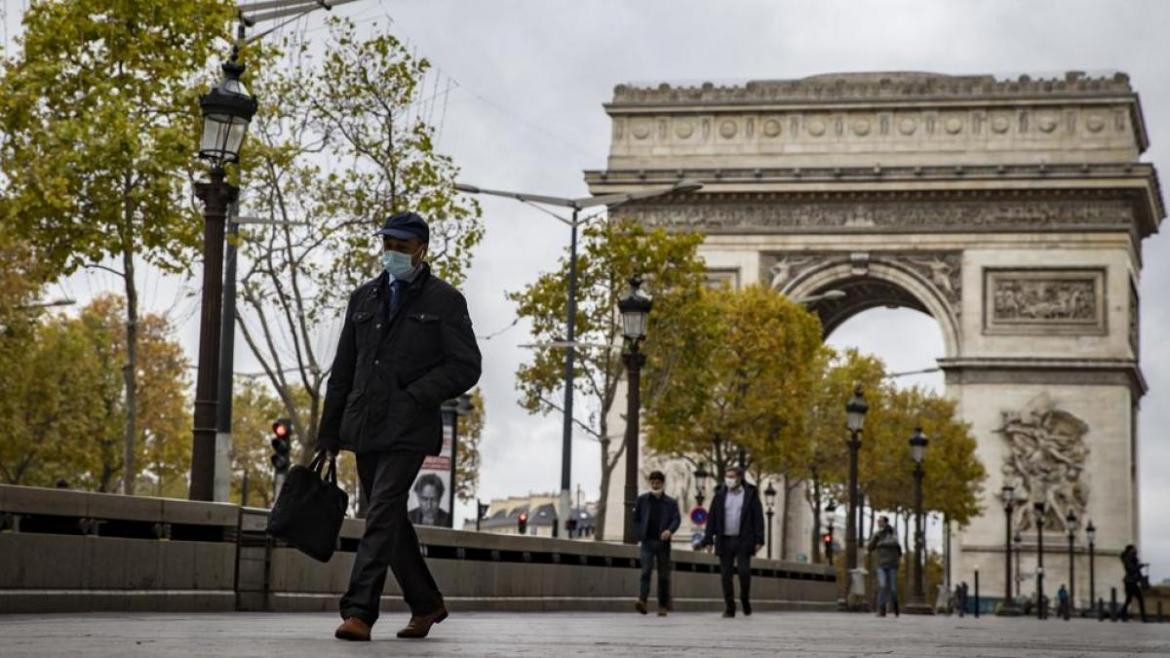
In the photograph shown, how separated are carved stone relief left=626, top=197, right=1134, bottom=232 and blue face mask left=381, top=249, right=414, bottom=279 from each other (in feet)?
183

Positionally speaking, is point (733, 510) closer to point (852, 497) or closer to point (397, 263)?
point (397, 263)

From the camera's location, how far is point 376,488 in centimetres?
1066

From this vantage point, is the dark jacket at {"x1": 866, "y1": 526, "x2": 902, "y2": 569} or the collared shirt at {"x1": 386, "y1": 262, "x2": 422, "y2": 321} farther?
the dark jacket at {"x1": 866, "y1": 526, "x2": 902, "y2": 569}

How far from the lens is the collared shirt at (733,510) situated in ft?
80.4


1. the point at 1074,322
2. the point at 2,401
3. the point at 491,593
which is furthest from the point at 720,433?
the point at 491,593

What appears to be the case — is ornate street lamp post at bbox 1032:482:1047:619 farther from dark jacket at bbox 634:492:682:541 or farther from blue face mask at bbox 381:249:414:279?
blue face mask at bbox 381:249:414:279

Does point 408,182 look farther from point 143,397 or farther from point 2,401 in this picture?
point 143,397

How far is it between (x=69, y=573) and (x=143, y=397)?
6072cm

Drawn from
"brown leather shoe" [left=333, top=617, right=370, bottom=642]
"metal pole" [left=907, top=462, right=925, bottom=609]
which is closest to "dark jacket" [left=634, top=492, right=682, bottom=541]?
"brown leather shoe" [left=333, top=617, right=370, bottom=642]

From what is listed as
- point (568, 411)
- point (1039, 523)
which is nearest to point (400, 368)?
point (568, 411)

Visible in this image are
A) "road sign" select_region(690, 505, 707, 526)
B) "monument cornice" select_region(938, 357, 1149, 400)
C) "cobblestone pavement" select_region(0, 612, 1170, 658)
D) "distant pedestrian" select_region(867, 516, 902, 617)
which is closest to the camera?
"cobblestone pavement" select_region(0, 612, 1170, 658)

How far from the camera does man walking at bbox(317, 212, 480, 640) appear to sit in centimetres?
1061

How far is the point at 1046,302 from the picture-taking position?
6462cm

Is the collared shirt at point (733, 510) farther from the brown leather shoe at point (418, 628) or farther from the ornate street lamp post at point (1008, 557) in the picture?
the ornate street lamp post at point (1008, 557)
